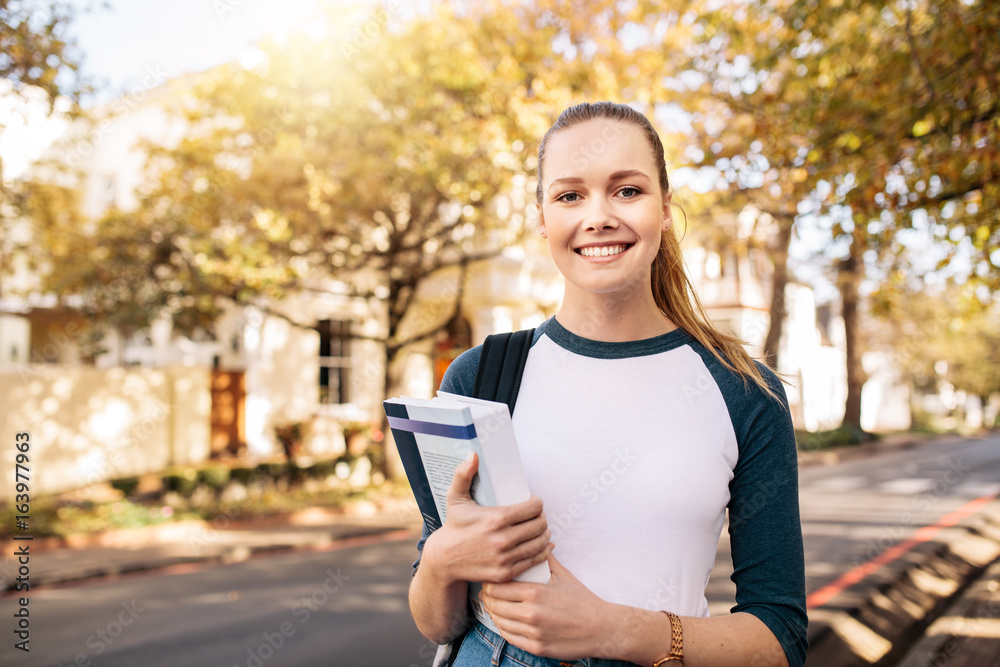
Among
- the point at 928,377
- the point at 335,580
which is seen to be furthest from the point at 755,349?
the point at 928,377

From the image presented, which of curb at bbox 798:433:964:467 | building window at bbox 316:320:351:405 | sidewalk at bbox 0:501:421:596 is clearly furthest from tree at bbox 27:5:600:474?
curb at bbox 798:433:964:467

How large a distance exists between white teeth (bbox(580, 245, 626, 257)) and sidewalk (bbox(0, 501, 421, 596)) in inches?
333

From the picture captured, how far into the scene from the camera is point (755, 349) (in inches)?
74.8

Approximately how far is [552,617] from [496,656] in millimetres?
268

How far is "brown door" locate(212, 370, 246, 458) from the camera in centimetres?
1540

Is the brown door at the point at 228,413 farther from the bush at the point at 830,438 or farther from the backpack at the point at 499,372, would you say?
the bush at the point at 830,438

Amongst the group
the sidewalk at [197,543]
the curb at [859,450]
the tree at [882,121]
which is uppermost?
the tree at [882,121]

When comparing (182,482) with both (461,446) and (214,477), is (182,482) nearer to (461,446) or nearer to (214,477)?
(214,477)

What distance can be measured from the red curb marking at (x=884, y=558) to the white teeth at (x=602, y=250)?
341cm

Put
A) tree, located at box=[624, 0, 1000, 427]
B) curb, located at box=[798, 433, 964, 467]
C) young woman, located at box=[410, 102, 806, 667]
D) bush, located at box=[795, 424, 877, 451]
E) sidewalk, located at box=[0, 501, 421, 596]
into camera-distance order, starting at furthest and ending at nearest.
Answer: bush, located at box=[795, 424, 877, 451] < curb, located at box=[798, 433, 964, 467] < sidewalk, located at box=[0, 501, 421, 596] < tree, located at box=[624, 0, 1000, 427] < young woman, located at box=[410, 102, 806, 667]

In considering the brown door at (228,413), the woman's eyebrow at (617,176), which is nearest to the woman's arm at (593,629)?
the woman's eyebrow at (617,176)

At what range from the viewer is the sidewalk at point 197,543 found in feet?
27.2

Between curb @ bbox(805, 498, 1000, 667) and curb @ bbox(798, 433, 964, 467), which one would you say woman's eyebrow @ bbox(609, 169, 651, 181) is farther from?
curb @ bbox(798, 433, 964, 467)

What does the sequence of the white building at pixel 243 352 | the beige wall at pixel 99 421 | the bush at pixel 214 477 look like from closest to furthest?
the beige wall at pixel 99 421 → the bush at pixel 214 477 → the white building at pixel 243 352
